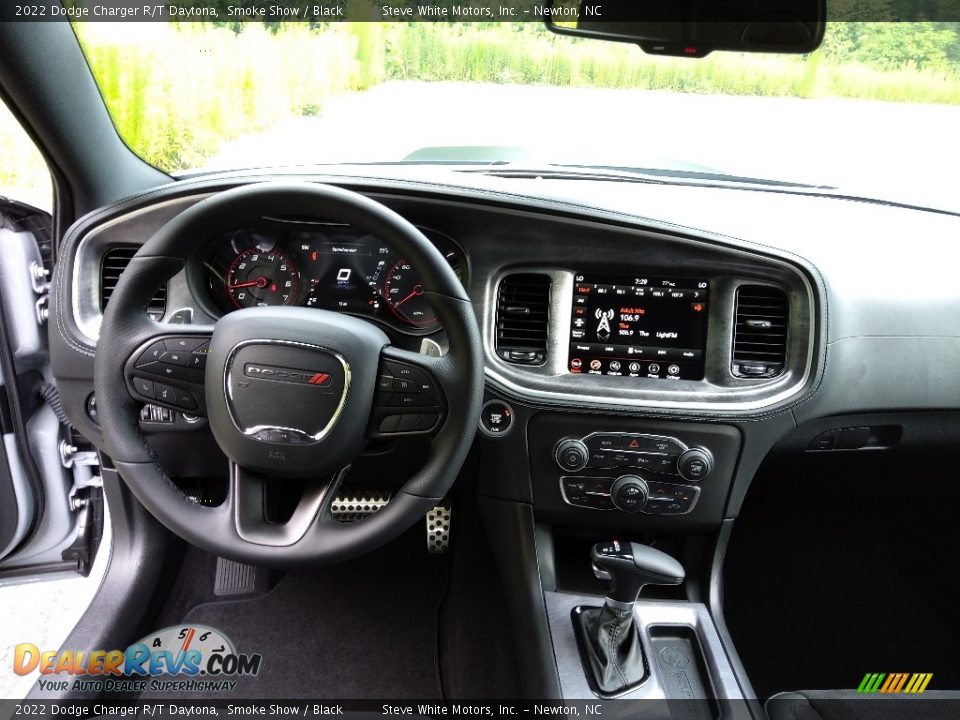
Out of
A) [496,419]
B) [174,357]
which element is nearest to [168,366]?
[174,357]

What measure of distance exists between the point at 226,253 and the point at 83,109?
1.73ft

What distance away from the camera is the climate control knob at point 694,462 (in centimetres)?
180

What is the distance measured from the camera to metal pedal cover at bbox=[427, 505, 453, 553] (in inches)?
89.4

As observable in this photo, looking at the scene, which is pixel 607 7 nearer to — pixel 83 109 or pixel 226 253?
pixel 226 253

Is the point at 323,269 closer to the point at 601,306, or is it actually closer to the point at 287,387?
the point at 287,387

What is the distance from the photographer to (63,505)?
243 centimetres

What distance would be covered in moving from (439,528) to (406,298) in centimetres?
87

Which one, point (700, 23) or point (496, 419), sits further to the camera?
point (496, 419)

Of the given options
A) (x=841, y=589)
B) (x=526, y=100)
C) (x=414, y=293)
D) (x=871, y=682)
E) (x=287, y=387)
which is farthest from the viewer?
(x=841, y=589)

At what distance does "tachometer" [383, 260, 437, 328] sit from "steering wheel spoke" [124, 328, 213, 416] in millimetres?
471

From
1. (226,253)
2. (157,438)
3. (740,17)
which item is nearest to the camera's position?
(740,17)

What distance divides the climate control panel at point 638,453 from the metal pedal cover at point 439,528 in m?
0.58

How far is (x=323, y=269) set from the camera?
1.79 m

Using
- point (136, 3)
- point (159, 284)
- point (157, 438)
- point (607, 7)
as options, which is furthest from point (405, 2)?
point (157, 438)
